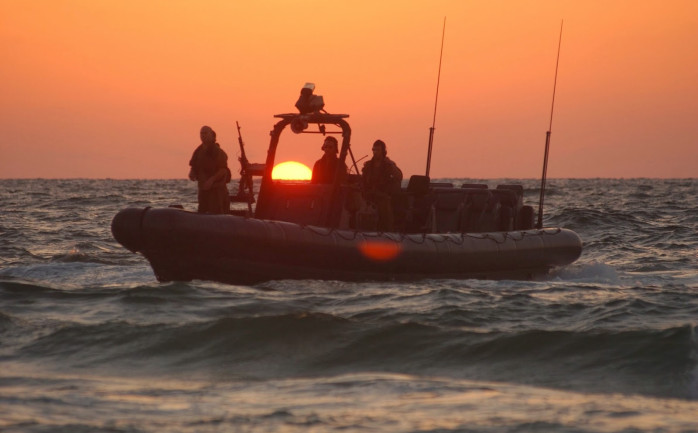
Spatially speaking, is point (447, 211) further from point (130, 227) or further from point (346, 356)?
point (346, 356)

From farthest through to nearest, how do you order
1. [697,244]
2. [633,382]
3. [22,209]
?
[22,209], [697,244], [633,382]

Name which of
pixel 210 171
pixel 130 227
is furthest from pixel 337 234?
pixel 130 227

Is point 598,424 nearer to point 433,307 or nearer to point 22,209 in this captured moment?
point 433,307

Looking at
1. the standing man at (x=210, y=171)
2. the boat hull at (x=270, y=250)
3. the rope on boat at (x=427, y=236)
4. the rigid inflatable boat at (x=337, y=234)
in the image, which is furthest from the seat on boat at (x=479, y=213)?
the standing man at (x=210, y=171)

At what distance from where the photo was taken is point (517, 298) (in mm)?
11258

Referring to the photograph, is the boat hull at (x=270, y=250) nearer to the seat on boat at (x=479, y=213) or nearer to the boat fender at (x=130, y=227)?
the boat fender at (x=130, y=227)

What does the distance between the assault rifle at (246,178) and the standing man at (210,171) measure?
12.7 inches

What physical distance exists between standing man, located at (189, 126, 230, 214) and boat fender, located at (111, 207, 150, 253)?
1.35m

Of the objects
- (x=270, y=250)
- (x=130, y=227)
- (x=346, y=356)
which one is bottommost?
(x=346, y=356)

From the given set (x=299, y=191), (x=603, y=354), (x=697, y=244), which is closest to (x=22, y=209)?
(x=697, y=244)

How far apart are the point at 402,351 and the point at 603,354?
1.51m

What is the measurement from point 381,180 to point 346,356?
459 centimetres

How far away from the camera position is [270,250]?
437 inches

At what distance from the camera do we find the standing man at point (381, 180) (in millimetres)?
12742
